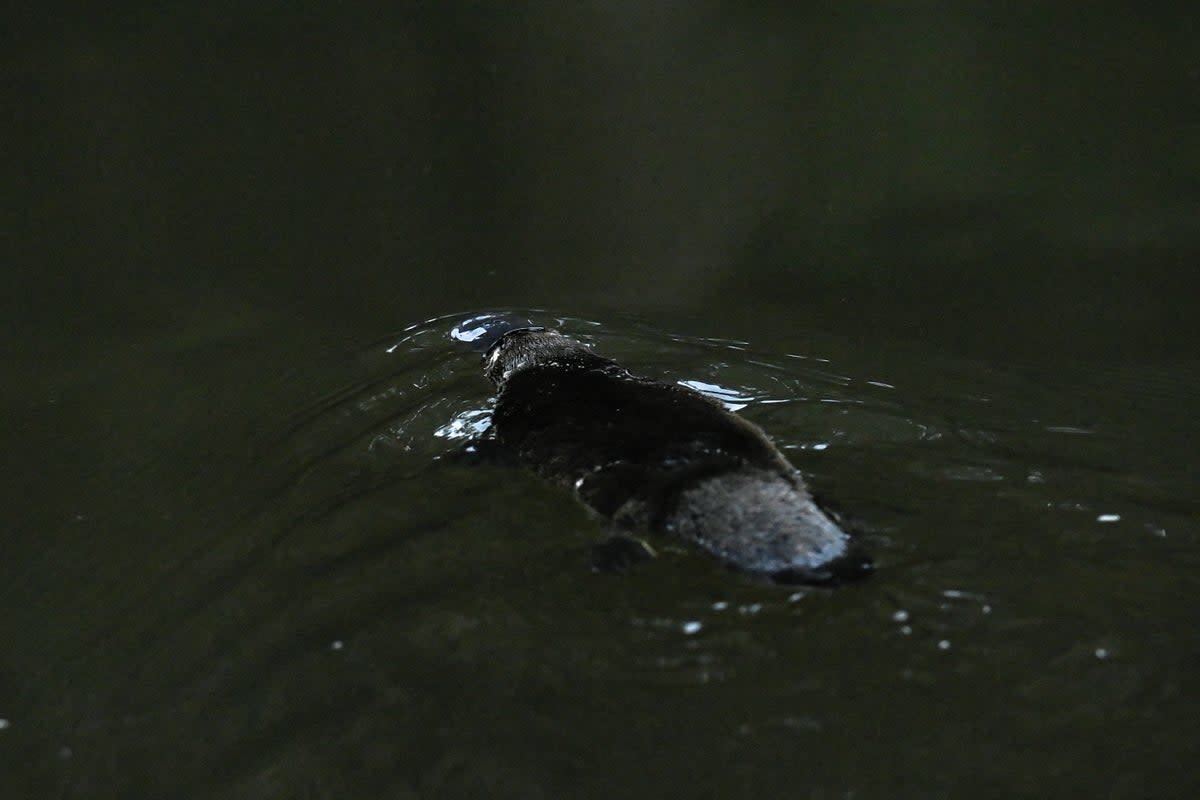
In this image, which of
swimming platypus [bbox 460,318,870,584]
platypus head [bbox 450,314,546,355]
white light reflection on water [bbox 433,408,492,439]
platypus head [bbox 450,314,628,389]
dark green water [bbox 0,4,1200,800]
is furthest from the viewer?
platypus head [bbox 450,314,546,355]

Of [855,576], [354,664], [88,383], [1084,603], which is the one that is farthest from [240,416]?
[1084,603]

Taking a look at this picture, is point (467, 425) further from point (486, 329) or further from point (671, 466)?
point (671, 466)

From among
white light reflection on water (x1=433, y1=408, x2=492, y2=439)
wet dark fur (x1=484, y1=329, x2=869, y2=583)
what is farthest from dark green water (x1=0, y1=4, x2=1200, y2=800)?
wet dark fur (x1=484, y1=329, x2=869, y2=583)

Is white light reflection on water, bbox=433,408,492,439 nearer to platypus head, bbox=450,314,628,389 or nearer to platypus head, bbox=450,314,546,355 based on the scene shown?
platypus head, bbox=450,314,628,389

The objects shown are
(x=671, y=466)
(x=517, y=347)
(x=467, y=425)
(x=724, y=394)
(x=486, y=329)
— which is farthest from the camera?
(x=486, y=329)

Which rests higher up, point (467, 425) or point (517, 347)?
point (517, 347)

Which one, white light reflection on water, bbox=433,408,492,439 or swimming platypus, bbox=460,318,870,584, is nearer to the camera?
swimming platypus, bbox=460,318,870,584

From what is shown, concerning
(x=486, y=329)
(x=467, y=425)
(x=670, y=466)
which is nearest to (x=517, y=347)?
(x=486, y=329)

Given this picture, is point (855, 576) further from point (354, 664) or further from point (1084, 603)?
point (354, 664)
